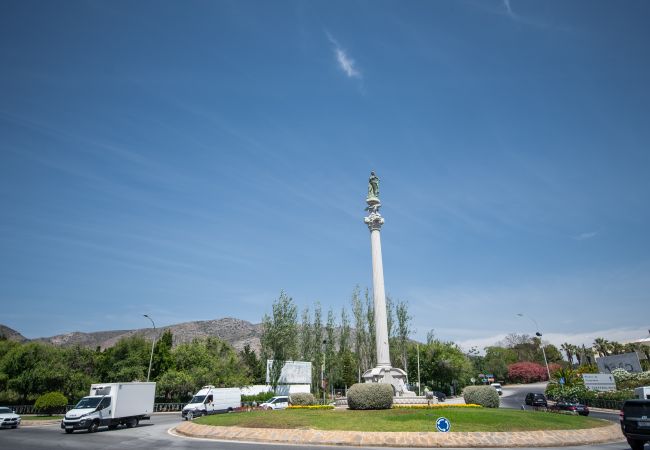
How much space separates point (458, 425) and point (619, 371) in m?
50.2

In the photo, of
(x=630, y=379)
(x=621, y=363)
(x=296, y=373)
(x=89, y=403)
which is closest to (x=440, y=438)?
(x=89, y=403)

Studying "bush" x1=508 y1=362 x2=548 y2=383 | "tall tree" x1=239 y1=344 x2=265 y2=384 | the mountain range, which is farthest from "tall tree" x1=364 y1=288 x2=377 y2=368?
the mountain range

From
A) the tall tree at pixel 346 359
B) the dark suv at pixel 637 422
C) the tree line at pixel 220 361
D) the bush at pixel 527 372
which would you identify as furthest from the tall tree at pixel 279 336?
the bush at pixel 527 372

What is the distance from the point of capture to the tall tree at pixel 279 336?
5244 cm

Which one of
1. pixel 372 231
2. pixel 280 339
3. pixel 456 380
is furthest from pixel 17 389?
pixel 456 380

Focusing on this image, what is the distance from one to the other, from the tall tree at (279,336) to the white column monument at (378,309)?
22083mm

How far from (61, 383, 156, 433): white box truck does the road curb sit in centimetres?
1139

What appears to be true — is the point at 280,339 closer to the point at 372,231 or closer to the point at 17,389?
the point at 372,231

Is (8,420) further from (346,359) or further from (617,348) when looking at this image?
(617,348)

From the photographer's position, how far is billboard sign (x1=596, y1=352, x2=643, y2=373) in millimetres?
55719

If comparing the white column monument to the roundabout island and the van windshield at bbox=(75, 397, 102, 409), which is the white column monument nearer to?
the roundabout island

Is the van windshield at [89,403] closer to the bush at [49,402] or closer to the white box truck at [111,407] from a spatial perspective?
the white box truck at [111,407]

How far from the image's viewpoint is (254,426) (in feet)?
68.4

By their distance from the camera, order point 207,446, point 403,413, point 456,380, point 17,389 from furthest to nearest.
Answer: point 456,380 → point 17,389 → point 403,413 → point 207,446
